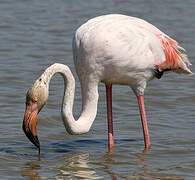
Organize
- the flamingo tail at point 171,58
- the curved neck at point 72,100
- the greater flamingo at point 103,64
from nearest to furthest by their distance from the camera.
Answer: the greater flamingo at point 103,64 → the curved neck at point 72,100 → the flamingo tail at point 171,58

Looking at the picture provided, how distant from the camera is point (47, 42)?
46.2ft

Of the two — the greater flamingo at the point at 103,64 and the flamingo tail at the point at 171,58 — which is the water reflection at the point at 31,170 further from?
the flamingo tail at the point at 171,58

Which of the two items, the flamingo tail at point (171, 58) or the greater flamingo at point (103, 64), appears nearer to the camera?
the greater flamingo at point (103, 64)

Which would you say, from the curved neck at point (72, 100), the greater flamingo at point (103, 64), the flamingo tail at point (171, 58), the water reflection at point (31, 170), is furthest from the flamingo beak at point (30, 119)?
the flamingo tail at point (171, 58)

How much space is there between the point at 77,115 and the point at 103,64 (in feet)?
7.28

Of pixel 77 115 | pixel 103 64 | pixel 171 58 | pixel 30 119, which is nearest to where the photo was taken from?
pixel 30 119

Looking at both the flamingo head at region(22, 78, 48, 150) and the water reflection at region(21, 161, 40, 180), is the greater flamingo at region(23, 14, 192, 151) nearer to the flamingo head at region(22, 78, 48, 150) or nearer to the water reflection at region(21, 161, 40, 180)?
the flamingo head at region(22, 78, 48, 150)

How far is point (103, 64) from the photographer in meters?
7.62

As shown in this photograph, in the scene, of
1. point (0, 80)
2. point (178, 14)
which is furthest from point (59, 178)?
point (178, 14)

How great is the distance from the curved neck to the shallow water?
420 mm

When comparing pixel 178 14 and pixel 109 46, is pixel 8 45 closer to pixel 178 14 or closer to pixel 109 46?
pixel 178 14

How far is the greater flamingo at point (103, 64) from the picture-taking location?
23.9 feet

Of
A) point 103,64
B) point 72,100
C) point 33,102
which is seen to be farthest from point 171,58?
point 33,102

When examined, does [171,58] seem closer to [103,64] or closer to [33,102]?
[103,64]
